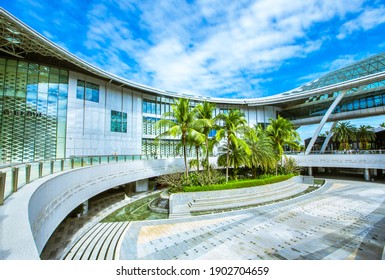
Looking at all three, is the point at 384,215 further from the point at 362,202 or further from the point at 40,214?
the point at 40,214

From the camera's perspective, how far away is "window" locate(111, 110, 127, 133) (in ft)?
70.6

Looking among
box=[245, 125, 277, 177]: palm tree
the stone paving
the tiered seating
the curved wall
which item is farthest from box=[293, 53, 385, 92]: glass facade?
the curved wall

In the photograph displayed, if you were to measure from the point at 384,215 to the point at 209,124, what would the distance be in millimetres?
11087

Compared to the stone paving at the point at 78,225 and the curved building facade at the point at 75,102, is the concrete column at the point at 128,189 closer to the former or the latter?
the stone paving at the point at 78,225

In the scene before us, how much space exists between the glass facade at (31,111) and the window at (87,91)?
4.31 feet

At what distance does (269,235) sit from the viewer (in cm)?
780

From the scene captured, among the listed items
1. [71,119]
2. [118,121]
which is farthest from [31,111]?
[118,121]

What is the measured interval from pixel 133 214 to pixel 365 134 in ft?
134

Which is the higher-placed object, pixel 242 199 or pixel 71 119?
pixel 71 119

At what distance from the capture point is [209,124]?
42.5ft

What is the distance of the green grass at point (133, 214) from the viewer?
37.2 feet

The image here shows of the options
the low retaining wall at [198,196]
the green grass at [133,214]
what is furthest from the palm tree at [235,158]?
the green grass at [133,214]

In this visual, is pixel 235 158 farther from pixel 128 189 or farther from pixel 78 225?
pixel 78 225

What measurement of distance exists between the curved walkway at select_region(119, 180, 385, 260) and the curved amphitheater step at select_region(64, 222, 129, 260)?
467mm
